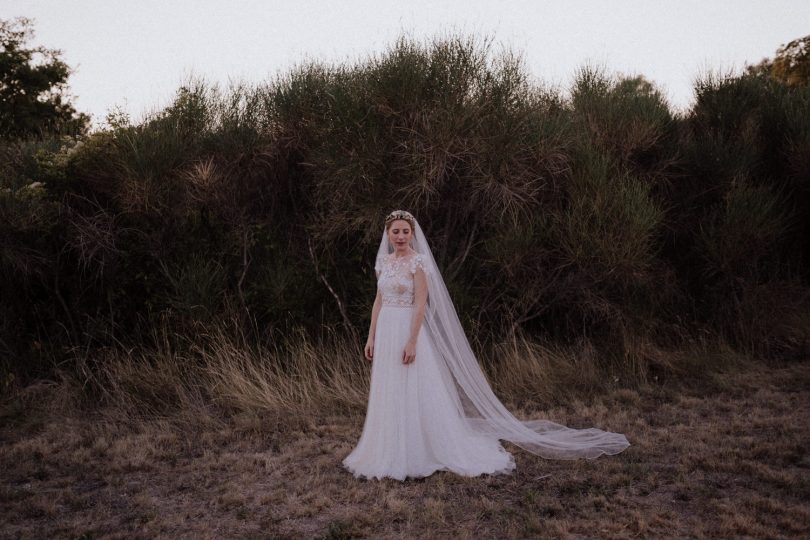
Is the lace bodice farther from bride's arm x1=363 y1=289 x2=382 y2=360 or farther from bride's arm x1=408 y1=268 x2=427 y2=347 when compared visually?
bride's arm x1=363 y1=289 x2=382 y2=360

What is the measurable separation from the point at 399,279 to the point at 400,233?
0.35 metres

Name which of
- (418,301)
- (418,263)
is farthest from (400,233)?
(418,301)

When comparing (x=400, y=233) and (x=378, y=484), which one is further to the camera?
(x=400, y=233)

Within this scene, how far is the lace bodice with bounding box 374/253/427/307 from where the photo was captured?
4.54m

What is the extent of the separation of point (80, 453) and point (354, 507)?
2.77m

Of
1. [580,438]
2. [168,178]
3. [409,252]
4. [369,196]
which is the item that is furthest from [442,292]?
[168,178]

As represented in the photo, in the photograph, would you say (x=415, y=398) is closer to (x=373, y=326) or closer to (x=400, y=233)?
(x=373, y=326)

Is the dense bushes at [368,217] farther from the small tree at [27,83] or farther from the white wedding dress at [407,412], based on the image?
the small tree at [27,83]

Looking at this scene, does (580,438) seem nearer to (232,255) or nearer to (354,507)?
(354,507)

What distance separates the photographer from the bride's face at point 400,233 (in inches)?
179

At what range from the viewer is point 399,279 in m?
4.55

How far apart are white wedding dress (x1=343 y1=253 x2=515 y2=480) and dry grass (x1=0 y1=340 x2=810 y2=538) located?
0.17 metres

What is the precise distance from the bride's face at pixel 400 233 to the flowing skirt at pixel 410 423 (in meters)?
0.49

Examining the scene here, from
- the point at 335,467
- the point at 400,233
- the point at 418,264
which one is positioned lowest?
the point at 335,467
